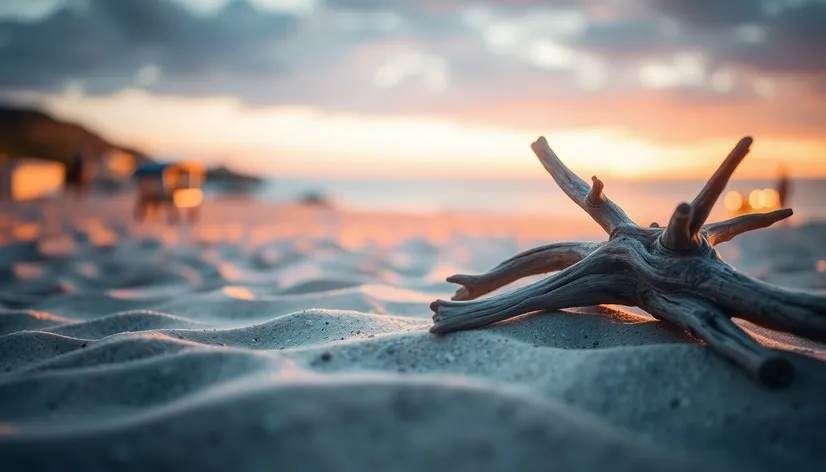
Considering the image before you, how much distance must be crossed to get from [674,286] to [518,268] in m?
0.93

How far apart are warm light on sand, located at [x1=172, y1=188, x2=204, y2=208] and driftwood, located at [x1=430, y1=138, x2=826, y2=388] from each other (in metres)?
8.49

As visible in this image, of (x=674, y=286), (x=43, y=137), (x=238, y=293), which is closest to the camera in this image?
(x=674, y=286)

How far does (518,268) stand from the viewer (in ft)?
9.98

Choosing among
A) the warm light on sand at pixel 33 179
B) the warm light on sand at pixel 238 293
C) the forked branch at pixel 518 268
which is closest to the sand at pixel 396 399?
the forked branch at pixel 518 268

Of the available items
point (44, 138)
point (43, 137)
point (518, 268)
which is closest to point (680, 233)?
point (518, 268)

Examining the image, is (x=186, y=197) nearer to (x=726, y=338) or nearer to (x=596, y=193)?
(x=596, y=193)

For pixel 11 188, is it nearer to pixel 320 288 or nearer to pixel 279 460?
pixel 320 288

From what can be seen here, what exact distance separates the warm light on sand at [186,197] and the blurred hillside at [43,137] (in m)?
41.6

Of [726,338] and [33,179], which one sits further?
[33,179]

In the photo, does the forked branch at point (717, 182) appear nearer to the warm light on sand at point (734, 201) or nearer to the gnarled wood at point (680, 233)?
the gnarled wood at point (680, 233)

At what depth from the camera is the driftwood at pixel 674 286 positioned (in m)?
1.95

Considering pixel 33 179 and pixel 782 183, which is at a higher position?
pixel 33 179

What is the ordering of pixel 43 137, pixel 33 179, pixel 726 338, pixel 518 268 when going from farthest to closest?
pixel 43 137
pixel 33 179
pixel 518 268
pixel 726 338

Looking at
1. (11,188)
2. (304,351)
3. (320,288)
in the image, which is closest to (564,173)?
(304,351)
